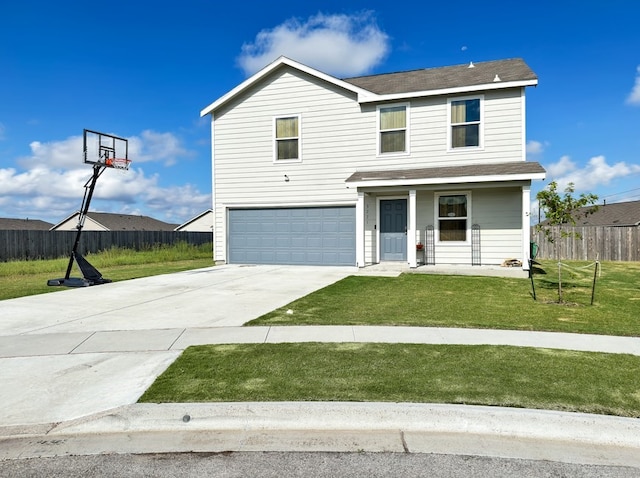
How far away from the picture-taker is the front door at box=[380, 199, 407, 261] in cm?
1547

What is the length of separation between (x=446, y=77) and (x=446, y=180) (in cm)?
499

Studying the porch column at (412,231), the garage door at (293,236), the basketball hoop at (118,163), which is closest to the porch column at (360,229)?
the garage door at (293,236)

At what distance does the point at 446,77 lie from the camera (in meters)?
16.0

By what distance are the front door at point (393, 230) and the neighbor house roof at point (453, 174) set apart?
129 centimetres

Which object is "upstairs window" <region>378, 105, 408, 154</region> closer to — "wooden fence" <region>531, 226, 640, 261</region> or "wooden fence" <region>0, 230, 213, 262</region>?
"wooden fence" <region>531, 226, 640, 261</region>

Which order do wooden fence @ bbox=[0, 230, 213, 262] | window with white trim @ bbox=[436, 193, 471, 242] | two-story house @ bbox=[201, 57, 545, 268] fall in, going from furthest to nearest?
wooden fence @ bbox=[0, 230, 213, 262] < window with white trim @ bbox=[436, 193, 471, 242] < two-story house @ bbox=[201, 57, 545, 268]

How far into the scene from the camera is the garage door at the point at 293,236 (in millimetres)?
16203

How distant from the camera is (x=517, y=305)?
334 inches

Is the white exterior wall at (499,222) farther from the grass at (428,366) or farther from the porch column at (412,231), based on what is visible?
the grass at (428,366)

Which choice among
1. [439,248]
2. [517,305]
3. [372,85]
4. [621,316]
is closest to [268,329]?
[517,305]

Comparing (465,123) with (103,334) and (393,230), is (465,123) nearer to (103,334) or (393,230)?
(393,230)

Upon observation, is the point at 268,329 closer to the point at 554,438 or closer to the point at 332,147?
the point at 554,438

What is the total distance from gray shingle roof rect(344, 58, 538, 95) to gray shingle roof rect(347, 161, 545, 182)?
9.12 ft

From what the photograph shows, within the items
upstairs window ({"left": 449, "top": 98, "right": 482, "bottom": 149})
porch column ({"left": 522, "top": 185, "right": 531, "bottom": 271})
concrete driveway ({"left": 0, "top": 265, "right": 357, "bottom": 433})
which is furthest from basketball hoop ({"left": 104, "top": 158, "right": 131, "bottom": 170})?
porch column ({"left": 522, "top": 185, "right": 531, "bottom": 271})
